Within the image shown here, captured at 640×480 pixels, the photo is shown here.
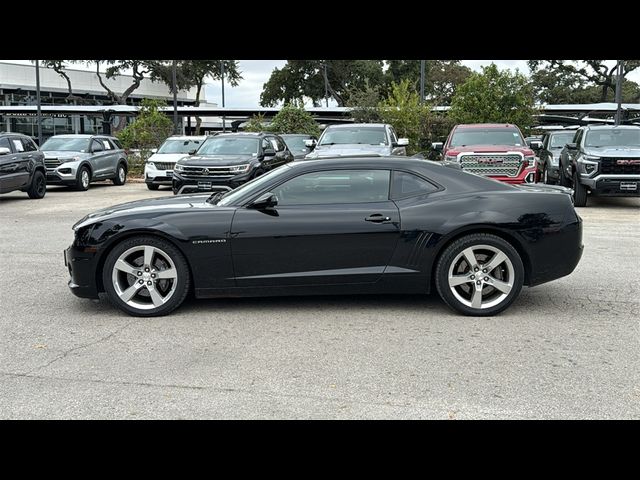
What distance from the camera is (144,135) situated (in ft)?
89.9

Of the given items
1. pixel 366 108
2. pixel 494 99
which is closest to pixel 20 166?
pixel 366 108

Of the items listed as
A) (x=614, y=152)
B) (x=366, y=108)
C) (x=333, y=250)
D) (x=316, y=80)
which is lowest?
(x=333, y=250)


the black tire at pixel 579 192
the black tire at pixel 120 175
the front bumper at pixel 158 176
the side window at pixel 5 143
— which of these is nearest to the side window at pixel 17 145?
the side window at pixel 5 143

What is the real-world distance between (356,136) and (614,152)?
572cm

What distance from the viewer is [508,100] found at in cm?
2425

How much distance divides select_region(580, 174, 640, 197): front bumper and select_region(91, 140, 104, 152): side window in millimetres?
14899

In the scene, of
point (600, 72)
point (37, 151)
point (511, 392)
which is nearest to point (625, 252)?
point (511, 392)

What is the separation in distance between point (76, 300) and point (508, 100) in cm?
2047

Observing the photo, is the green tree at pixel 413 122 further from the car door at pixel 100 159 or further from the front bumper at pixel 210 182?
the front bumper at pixel 210 182

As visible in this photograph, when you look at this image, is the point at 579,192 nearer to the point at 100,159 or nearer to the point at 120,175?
the point at 100,159

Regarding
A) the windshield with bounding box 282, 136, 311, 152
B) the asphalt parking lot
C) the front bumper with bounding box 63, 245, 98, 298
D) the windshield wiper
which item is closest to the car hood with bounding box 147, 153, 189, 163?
the windshield with bounding box 282, 136, 311, 152

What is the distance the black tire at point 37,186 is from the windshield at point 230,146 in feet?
14.3

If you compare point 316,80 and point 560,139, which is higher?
point 316,80

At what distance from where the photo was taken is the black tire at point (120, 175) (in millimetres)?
22844
